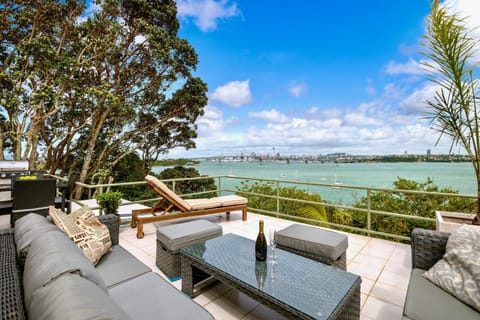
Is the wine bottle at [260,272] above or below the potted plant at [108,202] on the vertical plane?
below

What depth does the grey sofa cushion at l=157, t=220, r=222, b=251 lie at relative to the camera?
237cm

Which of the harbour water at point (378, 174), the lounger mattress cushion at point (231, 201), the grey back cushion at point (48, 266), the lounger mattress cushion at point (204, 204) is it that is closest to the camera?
the grey back cushion at point (48, 266)

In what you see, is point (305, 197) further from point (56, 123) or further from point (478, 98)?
point (56, 123)

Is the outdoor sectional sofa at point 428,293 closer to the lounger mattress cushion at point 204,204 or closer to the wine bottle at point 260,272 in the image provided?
the wine bottle at point 260,272

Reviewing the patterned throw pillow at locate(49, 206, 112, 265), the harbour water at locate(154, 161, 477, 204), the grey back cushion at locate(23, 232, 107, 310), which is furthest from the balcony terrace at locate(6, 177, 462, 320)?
the grey back cushion at locate(23, 232, 107, 310)

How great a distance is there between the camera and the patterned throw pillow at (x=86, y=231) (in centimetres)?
170

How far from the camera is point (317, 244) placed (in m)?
2.26

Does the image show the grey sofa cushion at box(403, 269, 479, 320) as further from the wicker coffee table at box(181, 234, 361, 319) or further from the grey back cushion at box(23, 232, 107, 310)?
the grey back cushion at box(23, 232, 107, 310)

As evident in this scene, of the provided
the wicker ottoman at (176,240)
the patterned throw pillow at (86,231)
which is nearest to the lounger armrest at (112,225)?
the patterned throw pillow at (86,231)

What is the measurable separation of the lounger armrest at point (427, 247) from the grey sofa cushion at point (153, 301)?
1.75 m

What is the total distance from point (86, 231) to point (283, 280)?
1615mm

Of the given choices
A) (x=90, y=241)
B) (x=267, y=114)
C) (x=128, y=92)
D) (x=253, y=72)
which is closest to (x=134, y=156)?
(x=128, y=92)

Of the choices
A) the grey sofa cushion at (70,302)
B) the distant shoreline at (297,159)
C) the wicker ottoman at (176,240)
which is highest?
the distant shoreline at (297,159)

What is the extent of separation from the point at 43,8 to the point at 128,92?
3.54 m
